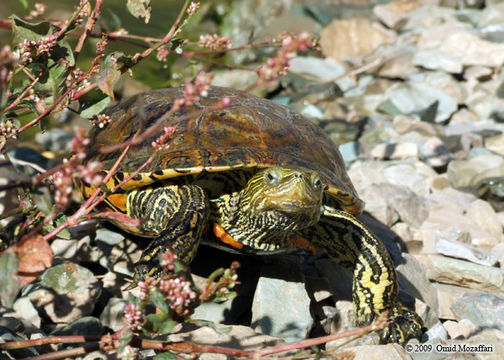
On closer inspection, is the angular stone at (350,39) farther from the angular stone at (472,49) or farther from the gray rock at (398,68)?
the angular stone at (472,49)

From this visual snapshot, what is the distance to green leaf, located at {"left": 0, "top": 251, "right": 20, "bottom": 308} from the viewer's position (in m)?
1.85

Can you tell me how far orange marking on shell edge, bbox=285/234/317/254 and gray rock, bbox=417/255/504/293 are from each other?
1035 mm

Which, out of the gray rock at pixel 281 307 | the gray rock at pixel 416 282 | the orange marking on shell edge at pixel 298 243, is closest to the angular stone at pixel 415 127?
the gray rock at pixel 416 282

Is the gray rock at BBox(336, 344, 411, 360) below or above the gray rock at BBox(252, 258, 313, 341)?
above

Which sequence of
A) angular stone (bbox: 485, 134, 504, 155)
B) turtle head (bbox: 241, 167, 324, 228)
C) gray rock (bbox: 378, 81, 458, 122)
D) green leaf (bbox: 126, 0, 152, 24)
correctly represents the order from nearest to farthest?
green leaf (bbox: 126, 0, 152, 24)
turtle head (bbox: 241, 167, 324, 228)
angular stone (bbox: 485, 134, 504, 155)
gray rock (bbox: 378, 81, 458, 122)

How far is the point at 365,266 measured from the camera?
3.71 meters

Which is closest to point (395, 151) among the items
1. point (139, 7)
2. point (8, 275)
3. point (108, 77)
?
point (139, 7)

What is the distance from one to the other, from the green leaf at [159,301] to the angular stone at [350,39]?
8.26 m

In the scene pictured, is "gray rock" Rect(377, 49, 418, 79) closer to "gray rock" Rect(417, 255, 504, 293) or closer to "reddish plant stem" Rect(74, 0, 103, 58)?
"gray rock" Rect(417, 255, 504, 293)

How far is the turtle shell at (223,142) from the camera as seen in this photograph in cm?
349

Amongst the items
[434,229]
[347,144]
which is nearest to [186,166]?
[434,229]

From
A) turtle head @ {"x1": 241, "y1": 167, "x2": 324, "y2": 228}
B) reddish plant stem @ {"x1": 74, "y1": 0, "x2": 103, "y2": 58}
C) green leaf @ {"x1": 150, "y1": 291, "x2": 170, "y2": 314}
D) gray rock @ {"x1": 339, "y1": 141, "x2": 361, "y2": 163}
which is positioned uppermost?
reddish plant stem @ {"x1": 74, "y1": 0, "x2": 103, "y2": 58}

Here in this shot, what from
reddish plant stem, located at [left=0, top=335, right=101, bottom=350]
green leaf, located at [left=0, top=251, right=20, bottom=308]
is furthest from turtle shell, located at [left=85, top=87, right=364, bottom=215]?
green leaf, located at [left=0, top=251, right=20, bottom=308]

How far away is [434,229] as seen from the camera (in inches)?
191
